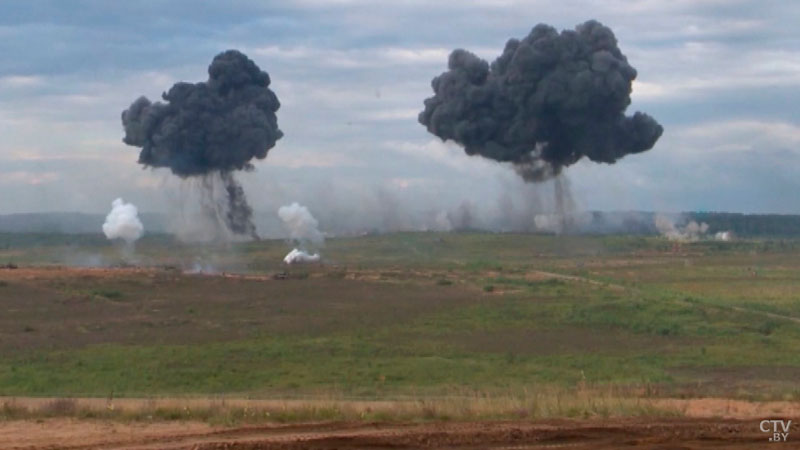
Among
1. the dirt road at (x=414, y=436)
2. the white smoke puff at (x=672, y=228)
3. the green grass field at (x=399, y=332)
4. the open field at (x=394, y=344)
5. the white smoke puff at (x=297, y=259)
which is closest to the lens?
the dirt road at (x=414, y=436)

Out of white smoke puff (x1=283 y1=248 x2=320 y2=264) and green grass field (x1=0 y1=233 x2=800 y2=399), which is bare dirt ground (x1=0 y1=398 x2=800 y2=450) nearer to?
green grass field (x1=0 y1=233 x2=800 y2=399)

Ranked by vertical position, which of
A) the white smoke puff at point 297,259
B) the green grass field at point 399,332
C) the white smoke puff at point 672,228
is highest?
the white smoke puff at point 672,228

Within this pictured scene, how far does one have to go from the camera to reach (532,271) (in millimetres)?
78688

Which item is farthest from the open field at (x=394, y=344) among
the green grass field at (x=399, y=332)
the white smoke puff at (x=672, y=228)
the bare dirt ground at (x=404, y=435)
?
the white smoke puff at (x=672, y=228)

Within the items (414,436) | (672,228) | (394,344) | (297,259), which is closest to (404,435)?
(414,436)

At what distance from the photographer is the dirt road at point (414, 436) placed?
17.4 m

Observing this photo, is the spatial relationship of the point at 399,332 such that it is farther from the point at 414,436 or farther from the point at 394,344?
the point at 414,436

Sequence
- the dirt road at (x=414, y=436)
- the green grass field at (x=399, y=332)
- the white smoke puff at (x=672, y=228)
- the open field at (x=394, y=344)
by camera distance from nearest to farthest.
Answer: the dirt road at (x=414, y=436) → the open field at (x=394, y=344) → the green grass field at (x=399, y=332) → the white smoke puff at (x=672, y=228)

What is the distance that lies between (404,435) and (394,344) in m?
23.5

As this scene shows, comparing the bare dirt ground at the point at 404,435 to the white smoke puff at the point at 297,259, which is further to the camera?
the white smoke puff at the point at 297,259

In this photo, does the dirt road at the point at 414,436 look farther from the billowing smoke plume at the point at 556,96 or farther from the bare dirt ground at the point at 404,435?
the billowing smoke plume at the point at 556,96

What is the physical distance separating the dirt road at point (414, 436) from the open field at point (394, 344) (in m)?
0.64

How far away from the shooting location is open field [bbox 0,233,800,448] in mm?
23078

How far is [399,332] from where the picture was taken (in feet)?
148
